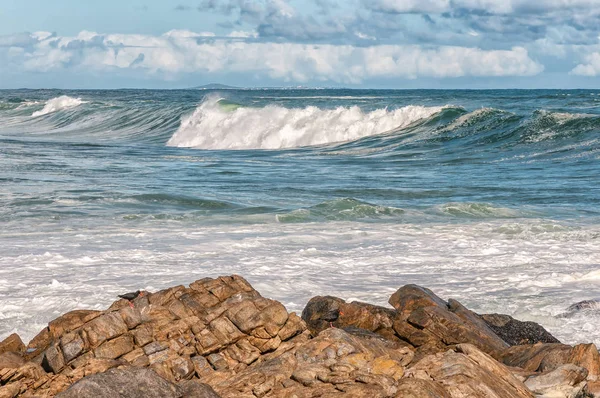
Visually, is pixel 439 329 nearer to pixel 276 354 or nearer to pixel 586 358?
pixel 586 358

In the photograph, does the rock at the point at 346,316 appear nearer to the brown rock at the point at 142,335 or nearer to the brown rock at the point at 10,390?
the brown rock at the point at 142,335

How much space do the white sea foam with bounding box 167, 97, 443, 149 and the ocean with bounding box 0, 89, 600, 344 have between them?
5.30 metres

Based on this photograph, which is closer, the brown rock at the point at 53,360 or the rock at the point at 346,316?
the brown rock at the point at 53,360

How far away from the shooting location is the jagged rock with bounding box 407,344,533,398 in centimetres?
525

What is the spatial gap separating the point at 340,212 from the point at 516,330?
836 centimetres

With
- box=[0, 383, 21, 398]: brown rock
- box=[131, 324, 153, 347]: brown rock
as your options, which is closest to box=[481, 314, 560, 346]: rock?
box=[131, 324, 153, 347]: brown rock

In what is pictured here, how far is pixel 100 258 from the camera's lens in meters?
11.7

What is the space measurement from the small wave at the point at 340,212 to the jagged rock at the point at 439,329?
7.81 m

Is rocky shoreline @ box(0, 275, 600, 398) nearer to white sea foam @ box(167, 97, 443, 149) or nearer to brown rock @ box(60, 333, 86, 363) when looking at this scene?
brown rock @ box(60, 333, 86, 363)

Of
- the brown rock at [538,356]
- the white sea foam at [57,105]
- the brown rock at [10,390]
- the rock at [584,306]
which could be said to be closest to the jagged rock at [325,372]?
the brown rock at [538,356]

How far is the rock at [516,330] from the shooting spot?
26.0ft

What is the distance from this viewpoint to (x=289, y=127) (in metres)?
40.9

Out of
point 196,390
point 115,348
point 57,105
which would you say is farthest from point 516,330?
point 57,105

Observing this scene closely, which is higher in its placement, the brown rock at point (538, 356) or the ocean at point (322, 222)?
the brown rock at point (538, 356)
